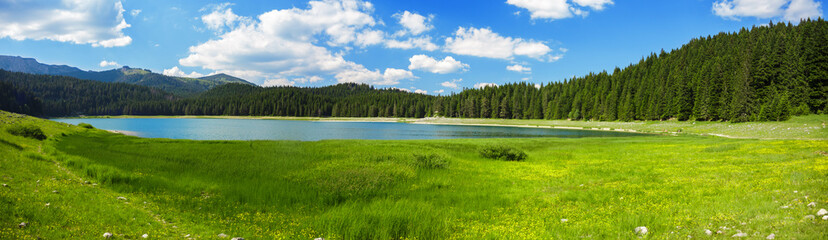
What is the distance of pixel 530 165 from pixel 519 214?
13070 millimetres

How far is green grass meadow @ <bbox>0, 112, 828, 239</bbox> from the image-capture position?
9148mm

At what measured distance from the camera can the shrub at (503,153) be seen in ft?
93.4

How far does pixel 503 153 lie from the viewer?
29266 mm

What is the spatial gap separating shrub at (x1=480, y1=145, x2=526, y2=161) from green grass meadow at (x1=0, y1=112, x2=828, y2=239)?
727 cm

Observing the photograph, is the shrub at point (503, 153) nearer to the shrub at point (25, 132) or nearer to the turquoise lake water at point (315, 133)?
the shrub at point (25, 132)

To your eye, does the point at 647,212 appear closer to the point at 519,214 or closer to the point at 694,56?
the point at 519,214

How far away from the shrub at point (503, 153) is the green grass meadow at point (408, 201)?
7.27 meters

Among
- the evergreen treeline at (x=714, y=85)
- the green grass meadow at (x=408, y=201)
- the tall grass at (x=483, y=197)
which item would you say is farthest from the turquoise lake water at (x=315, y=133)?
the green grass meadow at (x=408, y=201)

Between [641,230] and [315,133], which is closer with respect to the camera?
[641,230]

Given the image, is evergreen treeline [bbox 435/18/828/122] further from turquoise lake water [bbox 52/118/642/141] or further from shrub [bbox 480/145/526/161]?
shrub [bbox 480/145/526/161]

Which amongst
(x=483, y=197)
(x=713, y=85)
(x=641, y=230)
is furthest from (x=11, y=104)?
(x=713, y=85)

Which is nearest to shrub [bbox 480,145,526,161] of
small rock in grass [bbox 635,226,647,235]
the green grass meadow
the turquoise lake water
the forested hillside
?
Result: the green grass meadow

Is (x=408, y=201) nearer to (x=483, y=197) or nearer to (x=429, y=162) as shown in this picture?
(x=483, y=197)

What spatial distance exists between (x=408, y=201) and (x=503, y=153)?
697 inches
